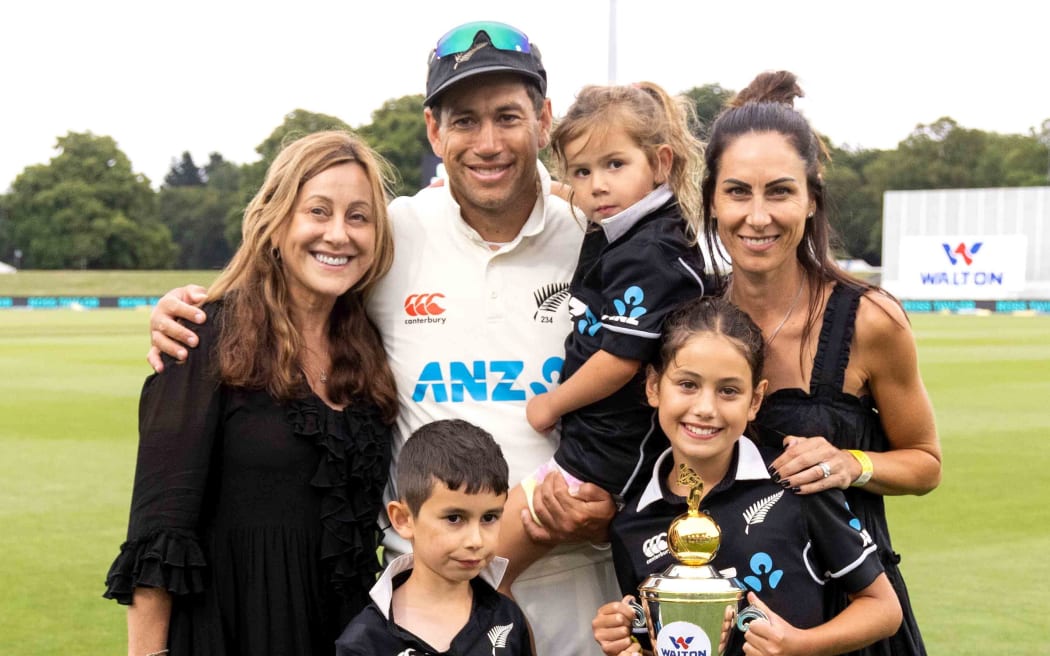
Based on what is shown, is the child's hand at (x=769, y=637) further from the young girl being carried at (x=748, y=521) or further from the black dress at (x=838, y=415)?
the black dress at (x=838, y=415)

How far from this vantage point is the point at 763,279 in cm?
345

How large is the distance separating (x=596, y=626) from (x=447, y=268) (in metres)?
1.50

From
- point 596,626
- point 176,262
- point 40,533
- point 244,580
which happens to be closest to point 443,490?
point 596,626

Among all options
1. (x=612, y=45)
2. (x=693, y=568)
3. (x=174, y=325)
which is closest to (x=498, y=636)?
(x=693, y=568)

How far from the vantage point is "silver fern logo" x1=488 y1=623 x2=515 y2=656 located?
10.2 ft

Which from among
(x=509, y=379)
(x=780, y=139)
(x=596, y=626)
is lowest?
(x=596, y=626)

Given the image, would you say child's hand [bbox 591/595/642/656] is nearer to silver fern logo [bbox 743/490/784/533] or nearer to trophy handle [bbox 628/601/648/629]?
trophy handle [bbox 628/601/648/629]

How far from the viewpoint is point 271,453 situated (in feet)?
11.7

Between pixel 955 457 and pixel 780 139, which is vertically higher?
pixel 780 139

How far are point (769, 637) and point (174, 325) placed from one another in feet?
6.42

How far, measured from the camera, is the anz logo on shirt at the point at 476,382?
3961mm

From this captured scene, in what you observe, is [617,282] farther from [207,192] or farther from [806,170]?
[207,192]

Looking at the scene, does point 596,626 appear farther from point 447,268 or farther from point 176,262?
point 176,262

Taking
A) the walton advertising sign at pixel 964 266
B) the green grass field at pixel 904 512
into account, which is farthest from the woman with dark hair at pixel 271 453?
the walton advertising sign at pixel 964 266
